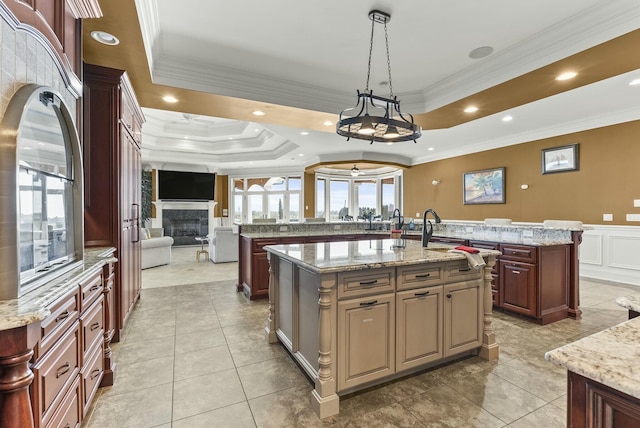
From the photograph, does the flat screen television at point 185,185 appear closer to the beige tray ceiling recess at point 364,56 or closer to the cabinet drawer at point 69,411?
the beige tray ceiling recess at point 364,56

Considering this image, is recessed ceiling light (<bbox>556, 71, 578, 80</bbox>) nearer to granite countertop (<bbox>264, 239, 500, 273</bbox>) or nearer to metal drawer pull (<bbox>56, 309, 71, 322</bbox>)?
granite countertop (<bbox>264, 239, 500, 273</bbox>)

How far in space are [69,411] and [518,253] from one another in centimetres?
424

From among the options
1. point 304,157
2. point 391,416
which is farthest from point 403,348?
point 304,157

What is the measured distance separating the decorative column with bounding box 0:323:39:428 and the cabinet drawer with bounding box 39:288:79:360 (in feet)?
0.49

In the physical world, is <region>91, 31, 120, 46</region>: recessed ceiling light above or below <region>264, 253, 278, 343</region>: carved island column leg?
above

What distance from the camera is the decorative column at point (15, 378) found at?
0.96 meters

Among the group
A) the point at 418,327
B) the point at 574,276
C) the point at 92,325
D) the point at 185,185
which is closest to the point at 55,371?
the point at 92,325

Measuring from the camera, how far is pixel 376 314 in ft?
6.86

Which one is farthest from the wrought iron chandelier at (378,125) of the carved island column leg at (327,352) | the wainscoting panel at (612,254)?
the wainscoting panel at (612,254)

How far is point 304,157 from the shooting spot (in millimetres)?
9328

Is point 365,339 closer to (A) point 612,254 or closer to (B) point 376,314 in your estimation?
(B) point 376,314

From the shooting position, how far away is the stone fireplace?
35.2ft

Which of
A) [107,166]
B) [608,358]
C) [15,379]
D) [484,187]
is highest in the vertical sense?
[484,187]

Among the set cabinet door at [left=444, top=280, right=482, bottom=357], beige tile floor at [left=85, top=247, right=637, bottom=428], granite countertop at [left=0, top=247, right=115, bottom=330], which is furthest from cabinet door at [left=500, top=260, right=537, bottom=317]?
granite countertop at [left=0, top=247, right=115, bottom=330]
